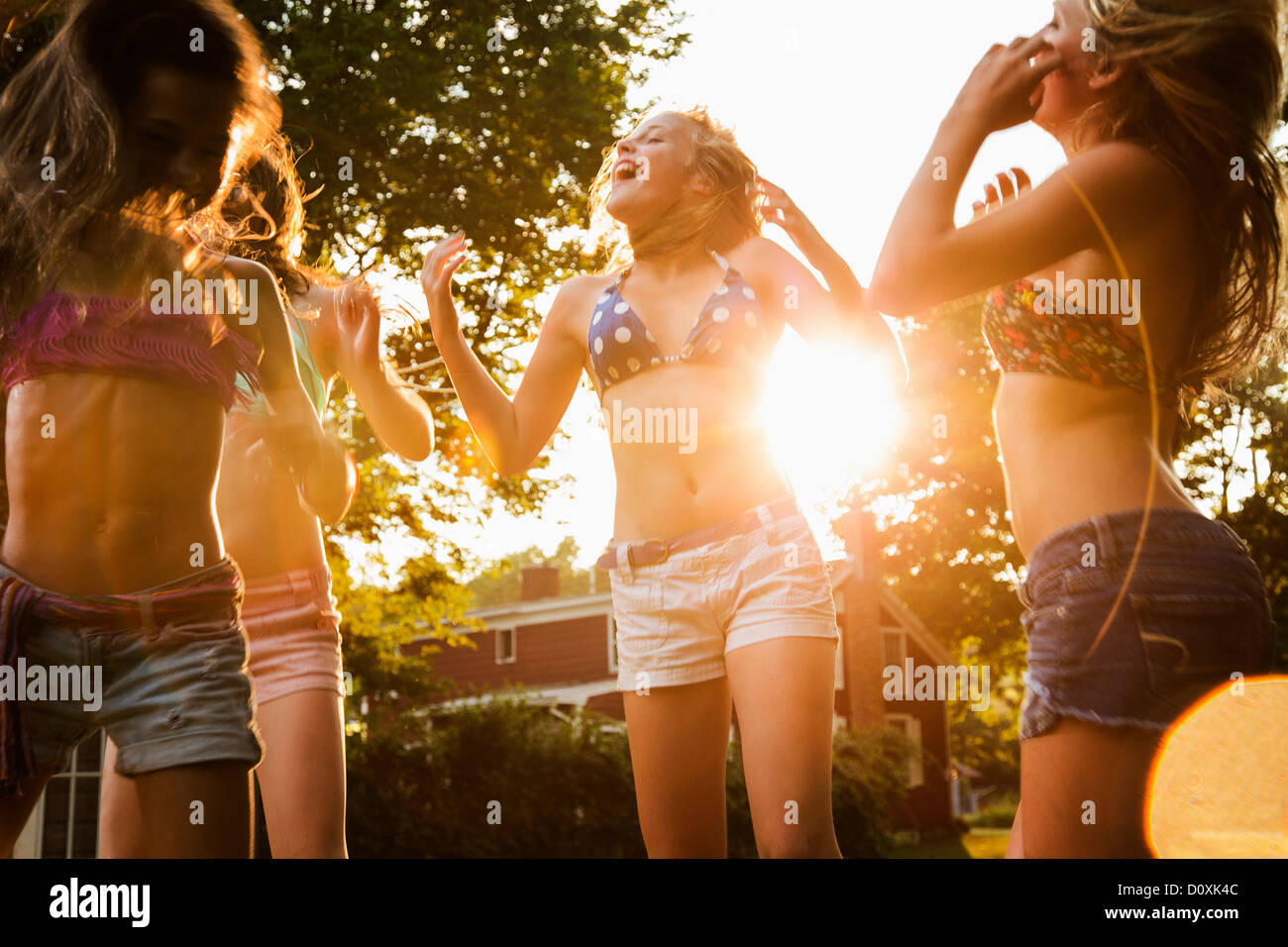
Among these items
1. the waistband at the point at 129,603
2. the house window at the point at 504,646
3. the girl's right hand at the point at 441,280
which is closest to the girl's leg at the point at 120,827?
the waistband at the point at 129,603

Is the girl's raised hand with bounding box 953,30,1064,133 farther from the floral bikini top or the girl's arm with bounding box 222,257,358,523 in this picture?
the girl's arm with bounding box 222,257,358,523

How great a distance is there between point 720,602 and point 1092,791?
3.84 feet

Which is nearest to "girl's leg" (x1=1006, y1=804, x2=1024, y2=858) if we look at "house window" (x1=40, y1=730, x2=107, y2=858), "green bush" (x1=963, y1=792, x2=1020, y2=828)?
"house window" (x1=40, y1=730, x2=107, y2=858)

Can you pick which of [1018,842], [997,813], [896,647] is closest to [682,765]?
[1018,842]

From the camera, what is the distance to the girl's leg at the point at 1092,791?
6.55ft

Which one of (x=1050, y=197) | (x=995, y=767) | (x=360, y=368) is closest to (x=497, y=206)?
(x=360, y=368)

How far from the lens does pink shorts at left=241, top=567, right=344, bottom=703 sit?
3.24 meters

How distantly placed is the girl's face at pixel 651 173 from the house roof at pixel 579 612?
2851cm

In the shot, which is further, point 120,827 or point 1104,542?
point 120,827

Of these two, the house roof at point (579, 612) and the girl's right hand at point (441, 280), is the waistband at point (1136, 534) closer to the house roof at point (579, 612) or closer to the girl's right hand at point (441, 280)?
the girl's right hand at point (441, 280)

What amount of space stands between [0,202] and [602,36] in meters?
14.7

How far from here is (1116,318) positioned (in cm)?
214

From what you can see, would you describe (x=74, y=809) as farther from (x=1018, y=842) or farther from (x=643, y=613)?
(x=1018, y=842)
